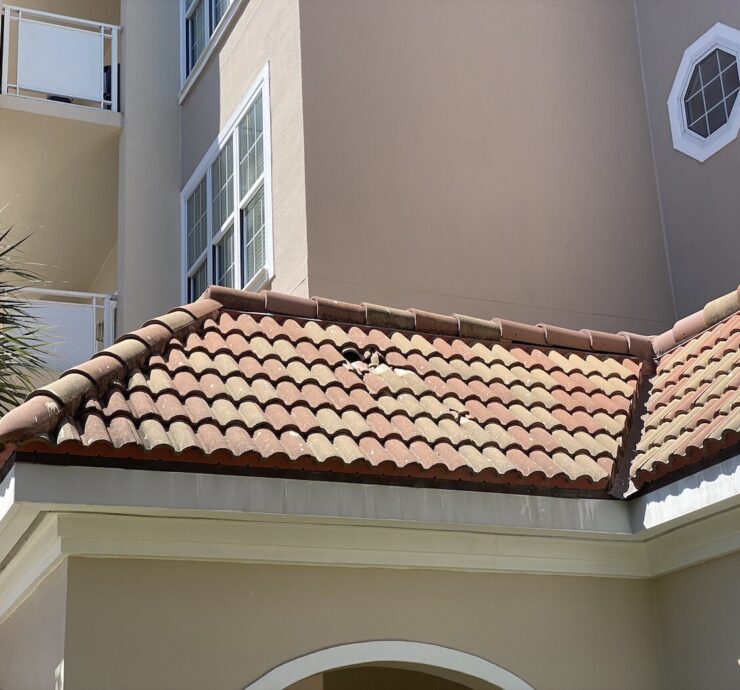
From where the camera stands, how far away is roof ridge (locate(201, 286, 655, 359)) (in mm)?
8086

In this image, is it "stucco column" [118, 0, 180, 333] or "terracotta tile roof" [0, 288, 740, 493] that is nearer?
"terracotta tile roof" [0, 288, 740, 493]

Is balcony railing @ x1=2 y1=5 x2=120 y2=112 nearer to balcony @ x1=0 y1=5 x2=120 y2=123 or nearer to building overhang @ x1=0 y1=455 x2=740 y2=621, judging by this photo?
balcony @ x1=0 y1=5 x2=120 y2=123

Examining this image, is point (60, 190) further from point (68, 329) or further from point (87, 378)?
point (87, 378)

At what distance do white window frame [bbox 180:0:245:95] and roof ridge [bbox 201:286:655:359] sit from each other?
205 inches

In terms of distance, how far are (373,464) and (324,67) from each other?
17.8 feet

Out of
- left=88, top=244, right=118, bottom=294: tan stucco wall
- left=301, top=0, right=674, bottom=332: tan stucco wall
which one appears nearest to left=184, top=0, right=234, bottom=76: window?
left=301, top=0, right=674, bottom=332: tan stucco wall

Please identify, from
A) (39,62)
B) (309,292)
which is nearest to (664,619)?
(309,292)

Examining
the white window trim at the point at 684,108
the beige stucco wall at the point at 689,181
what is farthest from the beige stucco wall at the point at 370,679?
the white window trim at the point at 684,108

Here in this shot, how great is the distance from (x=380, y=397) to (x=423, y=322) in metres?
1.44

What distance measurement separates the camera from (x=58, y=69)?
13992 mm

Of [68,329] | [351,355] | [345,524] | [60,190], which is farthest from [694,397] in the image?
[60,190]

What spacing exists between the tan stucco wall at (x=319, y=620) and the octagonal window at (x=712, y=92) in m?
5.46

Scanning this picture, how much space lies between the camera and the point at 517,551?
6879 mm

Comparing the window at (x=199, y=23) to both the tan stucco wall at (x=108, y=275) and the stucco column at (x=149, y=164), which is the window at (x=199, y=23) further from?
the tan stucco wall at (x=108, y=275)
